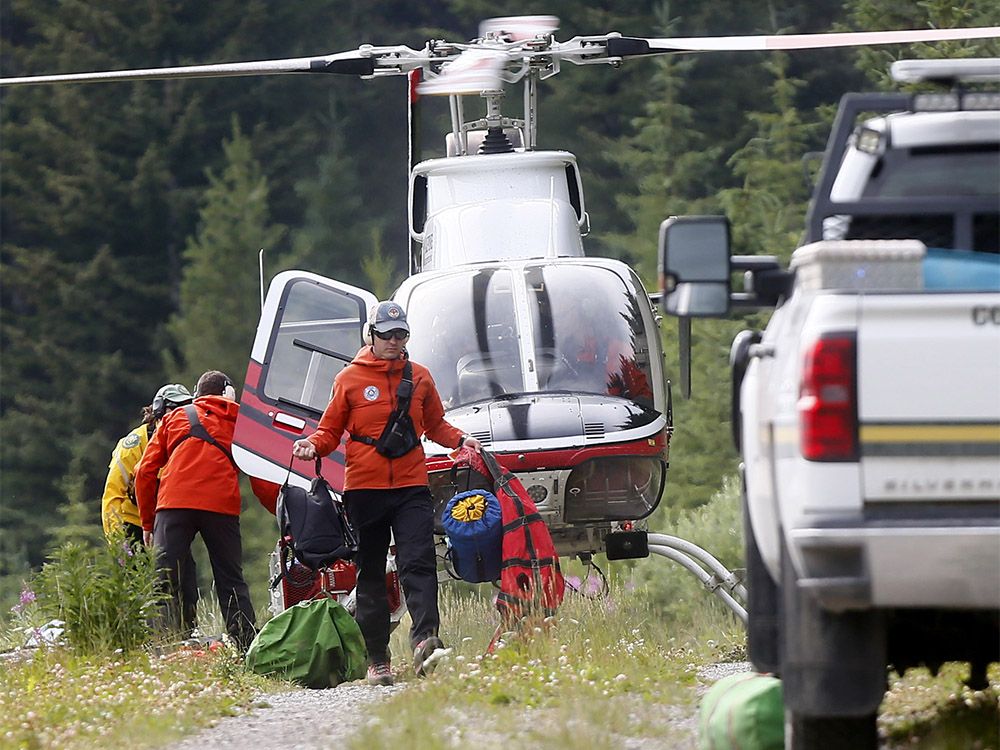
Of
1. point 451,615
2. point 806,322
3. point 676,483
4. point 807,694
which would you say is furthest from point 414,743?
point 676,483

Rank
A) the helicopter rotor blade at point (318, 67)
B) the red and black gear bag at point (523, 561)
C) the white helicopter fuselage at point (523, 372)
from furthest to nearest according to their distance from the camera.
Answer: the helicopter rotor blade at point (318, 67)
the white helicopter fuselage at point (523, 372)
the red and black gear bag at point (523, 561)

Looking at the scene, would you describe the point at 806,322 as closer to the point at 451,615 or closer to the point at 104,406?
the point at 451,615

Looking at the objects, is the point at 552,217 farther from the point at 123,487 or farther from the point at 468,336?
the point at 123,487

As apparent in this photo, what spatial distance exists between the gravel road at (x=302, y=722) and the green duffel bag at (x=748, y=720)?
16.6 inches

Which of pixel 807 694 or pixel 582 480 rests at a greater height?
pixel 807 694

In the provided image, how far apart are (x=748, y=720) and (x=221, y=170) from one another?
143 feet

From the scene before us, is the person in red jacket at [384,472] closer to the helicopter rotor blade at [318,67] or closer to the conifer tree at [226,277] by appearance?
the helicopter rotor blade at [318,67]

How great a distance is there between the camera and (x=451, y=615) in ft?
44.0

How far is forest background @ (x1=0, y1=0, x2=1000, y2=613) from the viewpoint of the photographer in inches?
1670

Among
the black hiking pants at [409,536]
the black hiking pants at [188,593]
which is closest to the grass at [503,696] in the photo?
the black hiking pants at [409,536]

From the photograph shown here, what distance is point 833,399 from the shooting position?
4.76 meters

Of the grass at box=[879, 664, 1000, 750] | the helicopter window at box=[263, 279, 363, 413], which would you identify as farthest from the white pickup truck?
the helicopter window at box=[263, 279, 363, 413]

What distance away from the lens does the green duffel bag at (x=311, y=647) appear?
30.1ft

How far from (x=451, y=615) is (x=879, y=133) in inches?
314
